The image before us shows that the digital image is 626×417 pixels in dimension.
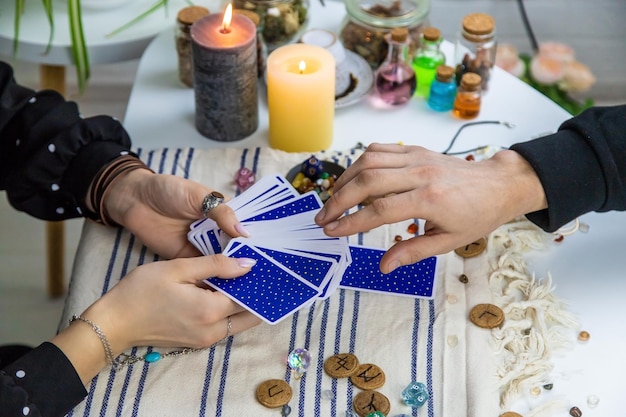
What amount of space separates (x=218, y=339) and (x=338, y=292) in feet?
0.65

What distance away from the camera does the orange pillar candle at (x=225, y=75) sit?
1407mm

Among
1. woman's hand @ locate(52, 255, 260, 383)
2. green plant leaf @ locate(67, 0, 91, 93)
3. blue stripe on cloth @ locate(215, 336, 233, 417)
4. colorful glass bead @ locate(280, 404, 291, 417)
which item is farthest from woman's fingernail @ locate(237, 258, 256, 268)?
green plant leaf @ locate(67, 0, 91, 93)

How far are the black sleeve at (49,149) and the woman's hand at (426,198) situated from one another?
1.49 feet

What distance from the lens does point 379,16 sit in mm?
1613

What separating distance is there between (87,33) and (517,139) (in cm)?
94

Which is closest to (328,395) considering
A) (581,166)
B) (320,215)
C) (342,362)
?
(342,362)

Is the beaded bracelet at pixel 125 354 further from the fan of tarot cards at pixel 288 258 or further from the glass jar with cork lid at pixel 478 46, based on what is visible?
the glass jar with cork lid at pixel 478 46

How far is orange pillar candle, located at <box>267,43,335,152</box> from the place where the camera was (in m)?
1.41

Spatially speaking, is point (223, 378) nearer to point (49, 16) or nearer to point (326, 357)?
point (326, 357)

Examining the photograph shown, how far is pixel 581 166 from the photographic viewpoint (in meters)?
1.24

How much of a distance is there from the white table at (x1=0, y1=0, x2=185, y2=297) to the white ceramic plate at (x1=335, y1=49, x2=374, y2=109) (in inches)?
17.5

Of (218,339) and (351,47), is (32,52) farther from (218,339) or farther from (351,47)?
(218,339)

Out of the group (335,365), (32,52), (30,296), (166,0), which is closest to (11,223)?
(30,296)

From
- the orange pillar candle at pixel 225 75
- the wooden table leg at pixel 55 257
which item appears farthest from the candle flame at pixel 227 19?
the wooden table leg at pixel 55 257
